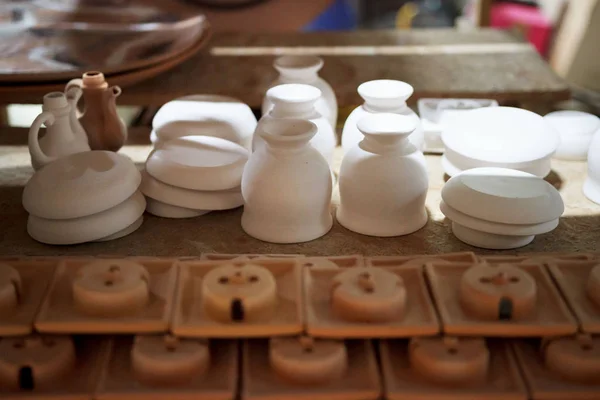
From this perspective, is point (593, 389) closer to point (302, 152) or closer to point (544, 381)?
point (544, 381)

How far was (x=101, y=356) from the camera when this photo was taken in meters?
0.92

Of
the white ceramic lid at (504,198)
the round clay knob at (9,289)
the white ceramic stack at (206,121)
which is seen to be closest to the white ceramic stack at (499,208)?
the white ceramic lid at (504,198)

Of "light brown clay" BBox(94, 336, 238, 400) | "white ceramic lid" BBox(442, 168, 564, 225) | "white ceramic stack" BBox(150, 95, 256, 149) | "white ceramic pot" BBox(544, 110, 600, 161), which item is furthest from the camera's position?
"white ceramic pot" BBox(544, 110, 600, 161)

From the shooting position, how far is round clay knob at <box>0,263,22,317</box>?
2.99 feet

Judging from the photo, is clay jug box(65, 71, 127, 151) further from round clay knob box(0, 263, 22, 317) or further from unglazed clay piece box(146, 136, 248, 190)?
round clay knob box(0, 263, 22, 317)

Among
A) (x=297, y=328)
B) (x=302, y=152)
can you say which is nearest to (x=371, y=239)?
(x=302, y=152)

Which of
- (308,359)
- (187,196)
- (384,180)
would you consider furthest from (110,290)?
(384,180)

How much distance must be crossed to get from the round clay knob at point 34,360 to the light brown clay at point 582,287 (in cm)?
66

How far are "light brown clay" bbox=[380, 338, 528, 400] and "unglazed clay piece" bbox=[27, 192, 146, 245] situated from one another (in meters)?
0.52

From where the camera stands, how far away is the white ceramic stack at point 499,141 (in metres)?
1.29

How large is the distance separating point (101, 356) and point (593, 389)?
2.06 ft

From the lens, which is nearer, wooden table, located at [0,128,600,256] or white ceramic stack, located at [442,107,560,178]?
wooden table, located at [0,128,600,256]

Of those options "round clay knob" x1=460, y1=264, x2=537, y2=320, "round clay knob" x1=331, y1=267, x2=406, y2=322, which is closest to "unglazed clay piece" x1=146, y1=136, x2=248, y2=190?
"round clay knob" x1=331, y1=267, x2=406, y2=322

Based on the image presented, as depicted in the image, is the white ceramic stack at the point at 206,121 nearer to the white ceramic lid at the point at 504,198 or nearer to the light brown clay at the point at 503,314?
the white ceramic lid at the point at 504,198
